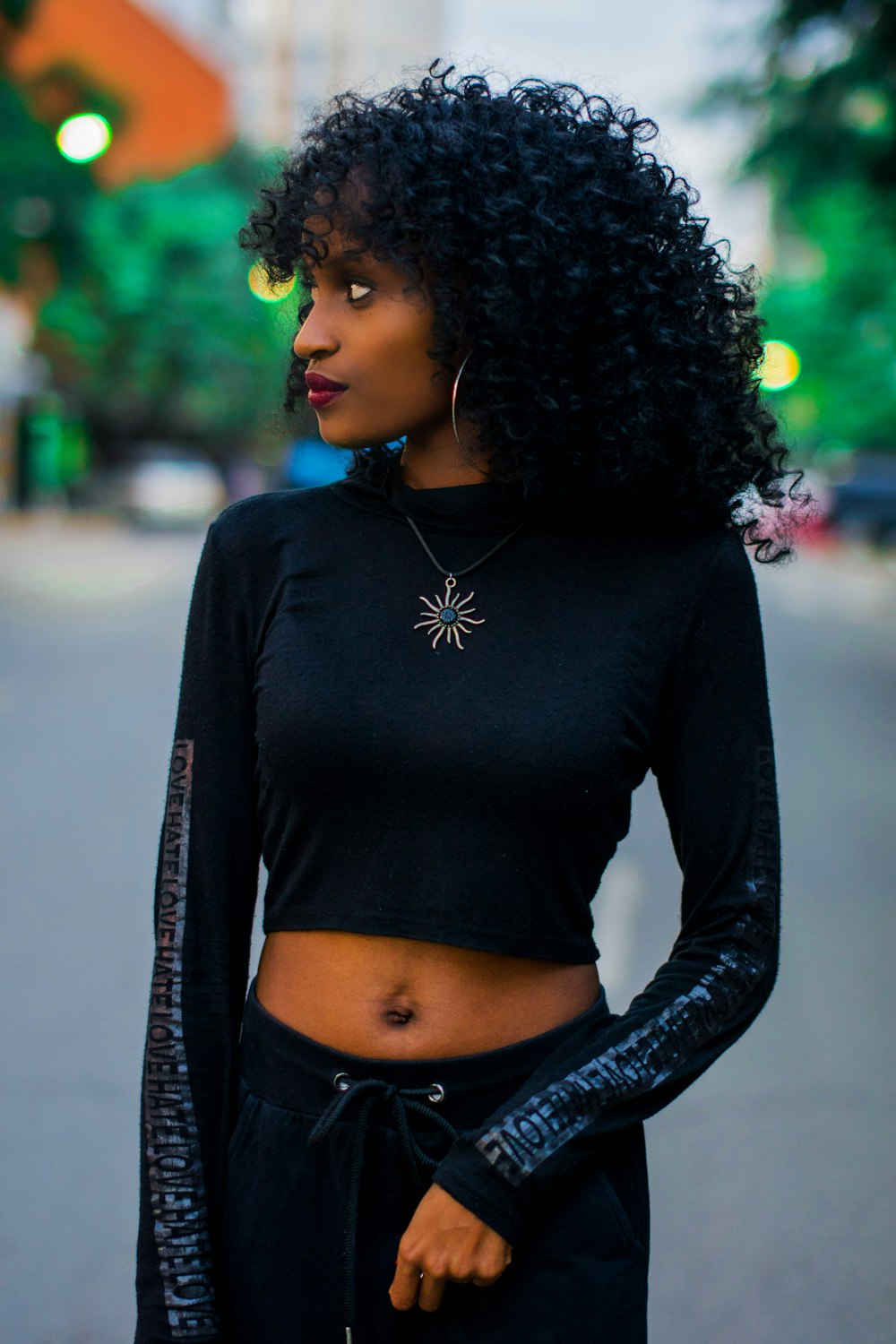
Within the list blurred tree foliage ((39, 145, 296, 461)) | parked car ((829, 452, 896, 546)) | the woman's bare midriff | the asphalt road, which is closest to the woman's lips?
the woman's bare midriff

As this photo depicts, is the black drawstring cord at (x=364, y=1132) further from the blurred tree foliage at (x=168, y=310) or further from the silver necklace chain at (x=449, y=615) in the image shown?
the blurred tree foliage at (x=168, y=310)

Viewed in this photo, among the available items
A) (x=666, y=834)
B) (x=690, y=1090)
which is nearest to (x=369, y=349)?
(x=690, y=1090)

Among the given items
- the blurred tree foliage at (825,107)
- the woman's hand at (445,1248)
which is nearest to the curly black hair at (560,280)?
the woman's hand at (445,1248)

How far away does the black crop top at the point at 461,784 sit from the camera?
170 cm

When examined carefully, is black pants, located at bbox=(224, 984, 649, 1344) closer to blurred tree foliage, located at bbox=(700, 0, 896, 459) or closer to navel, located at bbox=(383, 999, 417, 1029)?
navel, located at bbox=(383, 999, 417, 1029)

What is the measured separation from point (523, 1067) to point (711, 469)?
0.74 metres

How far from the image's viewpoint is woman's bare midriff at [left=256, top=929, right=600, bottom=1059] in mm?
1714

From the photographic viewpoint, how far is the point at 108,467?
52969mm

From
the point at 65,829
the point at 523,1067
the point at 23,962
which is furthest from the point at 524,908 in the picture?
the point at 65,829

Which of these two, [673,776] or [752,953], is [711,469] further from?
[752,953]

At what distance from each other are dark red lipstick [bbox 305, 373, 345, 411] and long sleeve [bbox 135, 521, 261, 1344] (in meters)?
0.19

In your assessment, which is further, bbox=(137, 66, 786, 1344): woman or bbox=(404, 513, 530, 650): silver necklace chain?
bbox=(404, 513, 530, 650): silver necklace chain

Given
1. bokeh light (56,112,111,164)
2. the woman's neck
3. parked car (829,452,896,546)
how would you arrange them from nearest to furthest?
1. the woman's neck
2. bokeh light (56,112,111,164)
3. parked car (829,452,896,546)

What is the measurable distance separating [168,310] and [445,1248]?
1754 inches
